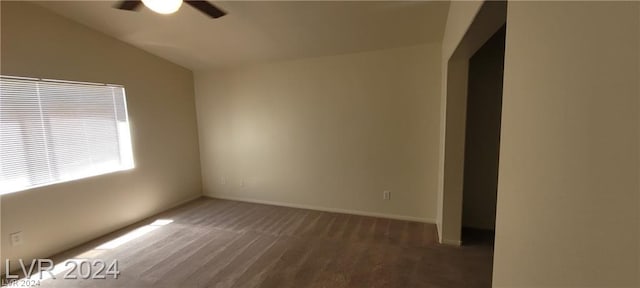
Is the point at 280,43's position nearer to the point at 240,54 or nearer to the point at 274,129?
the point at 240,54

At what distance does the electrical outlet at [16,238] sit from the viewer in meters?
2.56

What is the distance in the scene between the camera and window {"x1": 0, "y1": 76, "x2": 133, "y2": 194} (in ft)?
8.39

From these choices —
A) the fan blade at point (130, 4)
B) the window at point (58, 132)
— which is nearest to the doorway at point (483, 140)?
the fan blade at point (130, 4)

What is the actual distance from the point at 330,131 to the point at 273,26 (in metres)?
1.61

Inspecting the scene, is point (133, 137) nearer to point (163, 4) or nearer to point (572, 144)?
point (163, 4)

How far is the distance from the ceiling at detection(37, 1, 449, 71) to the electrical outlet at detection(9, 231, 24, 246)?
2367mm

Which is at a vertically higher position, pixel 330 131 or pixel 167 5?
pixel 167 5

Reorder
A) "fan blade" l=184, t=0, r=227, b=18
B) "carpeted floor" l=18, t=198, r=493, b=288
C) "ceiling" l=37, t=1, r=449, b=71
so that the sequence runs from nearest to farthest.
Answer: "fan blade" l=184, t=0, r=227, b=18
"carpeted floor" l=18, t=198, r=493, b=288
"ceiling" l=37, t=1, r=449, b=71

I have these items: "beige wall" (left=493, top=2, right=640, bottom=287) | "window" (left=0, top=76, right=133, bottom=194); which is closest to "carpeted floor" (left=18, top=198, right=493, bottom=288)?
"window" (left=0, top=76, right=133, bottom=194)

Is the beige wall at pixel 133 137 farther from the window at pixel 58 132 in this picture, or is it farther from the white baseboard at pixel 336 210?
the white baseboard at pixel 336 210

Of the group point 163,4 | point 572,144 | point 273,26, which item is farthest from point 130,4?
point 572,144

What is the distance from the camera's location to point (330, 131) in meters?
3.83

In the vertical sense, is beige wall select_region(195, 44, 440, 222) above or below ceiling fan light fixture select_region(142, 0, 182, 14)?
below

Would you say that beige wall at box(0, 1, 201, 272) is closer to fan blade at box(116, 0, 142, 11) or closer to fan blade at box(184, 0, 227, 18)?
fan blade at box(116, 0, 142, 11)
